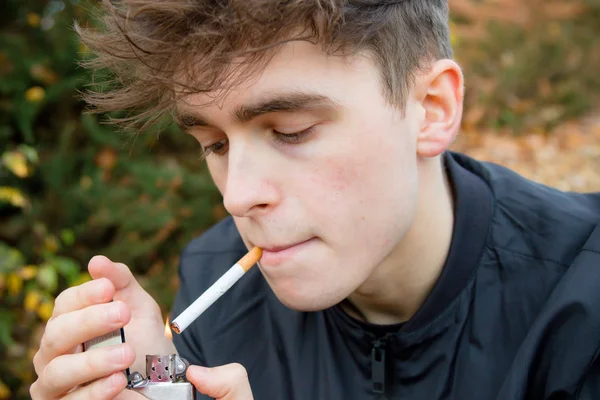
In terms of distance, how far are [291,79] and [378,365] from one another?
967 mm

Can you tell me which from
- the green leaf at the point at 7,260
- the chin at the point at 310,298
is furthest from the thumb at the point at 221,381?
the green leaf at the point at 7,260

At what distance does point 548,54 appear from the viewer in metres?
6.15

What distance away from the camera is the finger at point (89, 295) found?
164cm

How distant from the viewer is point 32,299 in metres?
3.44

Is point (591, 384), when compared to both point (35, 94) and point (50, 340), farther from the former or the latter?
point (35, 94)

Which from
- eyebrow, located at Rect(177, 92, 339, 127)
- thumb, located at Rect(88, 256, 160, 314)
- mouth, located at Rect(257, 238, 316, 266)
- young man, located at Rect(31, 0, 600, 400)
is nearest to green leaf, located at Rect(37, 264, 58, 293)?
young man, located at Rect(31, 0, 600, 400)

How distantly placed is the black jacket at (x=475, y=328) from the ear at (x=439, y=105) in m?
0.30

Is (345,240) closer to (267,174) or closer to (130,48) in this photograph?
(267,174)

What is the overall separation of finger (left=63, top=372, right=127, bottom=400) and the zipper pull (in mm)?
845

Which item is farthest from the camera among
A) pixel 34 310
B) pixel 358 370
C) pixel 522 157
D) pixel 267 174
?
pixel 522 157

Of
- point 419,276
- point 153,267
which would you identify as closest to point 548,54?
point 153,267

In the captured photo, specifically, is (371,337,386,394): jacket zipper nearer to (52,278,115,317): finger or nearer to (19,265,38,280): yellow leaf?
(52,278,115,317): finger

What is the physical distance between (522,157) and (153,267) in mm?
2907

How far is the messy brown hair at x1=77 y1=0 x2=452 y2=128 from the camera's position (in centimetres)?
162
